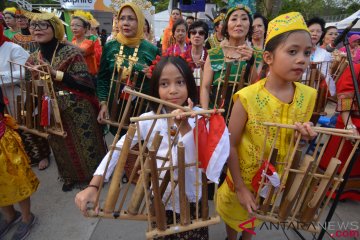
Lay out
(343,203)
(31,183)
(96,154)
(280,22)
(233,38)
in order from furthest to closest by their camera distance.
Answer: (96,154), (343,203), (233,38), (31,183), (280,22)

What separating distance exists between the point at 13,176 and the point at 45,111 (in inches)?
23.5

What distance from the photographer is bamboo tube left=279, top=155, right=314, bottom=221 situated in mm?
1238

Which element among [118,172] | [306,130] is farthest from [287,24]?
[118,172]

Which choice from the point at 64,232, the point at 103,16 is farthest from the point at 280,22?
the point at 103,16

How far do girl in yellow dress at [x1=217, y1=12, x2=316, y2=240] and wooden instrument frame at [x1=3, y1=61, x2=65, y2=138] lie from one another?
1.65 meters

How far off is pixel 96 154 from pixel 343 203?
9.09 ft

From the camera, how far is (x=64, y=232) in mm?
2381

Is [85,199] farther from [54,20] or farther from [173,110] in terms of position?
[54,20]

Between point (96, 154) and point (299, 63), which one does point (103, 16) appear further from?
point (299, 63)

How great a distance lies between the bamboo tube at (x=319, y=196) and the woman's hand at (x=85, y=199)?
102 centimetres

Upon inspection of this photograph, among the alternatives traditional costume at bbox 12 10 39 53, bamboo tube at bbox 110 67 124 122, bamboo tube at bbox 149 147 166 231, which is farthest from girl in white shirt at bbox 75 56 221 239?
traditional costume at bbox 12 10 39 53

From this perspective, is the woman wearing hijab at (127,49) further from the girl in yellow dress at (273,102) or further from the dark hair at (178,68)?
the girl in yellow dress at (273,102)

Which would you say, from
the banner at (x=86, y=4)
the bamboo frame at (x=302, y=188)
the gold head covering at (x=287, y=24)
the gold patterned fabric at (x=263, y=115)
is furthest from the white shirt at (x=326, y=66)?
the banner at (x=86, y=4)

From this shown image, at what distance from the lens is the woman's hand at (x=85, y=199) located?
120 centimetres
